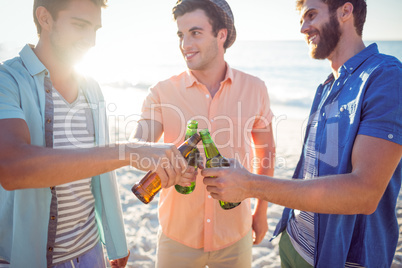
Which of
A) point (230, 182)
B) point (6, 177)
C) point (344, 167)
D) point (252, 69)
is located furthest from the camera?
point (252, 69)

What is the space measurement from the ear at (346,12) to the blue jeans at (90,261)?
9.54 ft

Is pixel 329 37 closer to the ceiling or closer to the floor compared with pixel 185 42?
closer to the floor

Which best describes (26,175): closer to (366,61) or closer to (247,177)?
(247,177)

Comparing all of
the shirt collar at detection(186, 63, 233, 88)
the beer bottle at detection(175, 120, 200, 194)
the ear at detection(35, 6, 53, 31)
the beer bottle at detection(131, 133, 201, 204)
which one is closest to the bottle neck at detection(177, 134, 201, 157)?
the beer bottle at detection(131, 133, 201, 204)

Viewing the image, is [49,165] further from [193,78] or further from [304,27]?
[304,27]

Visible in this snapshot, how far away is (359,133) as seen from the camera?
1.76 m

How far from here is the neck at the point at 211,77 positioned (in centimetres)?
295


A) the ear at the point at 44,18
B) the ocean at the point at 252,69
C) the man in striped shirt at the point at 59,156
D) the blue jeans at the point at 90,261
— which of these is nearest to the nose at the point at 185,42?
the man in striped shirt at the point at 59,156

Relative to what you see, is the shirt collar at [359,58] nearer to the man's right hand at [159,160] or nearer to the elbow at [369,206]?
the elbow at [369,206]

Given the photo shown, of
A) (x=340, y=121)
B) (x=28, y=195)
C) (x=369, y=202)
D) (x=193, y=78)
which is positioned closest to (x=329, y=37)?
(x=340, y=121)

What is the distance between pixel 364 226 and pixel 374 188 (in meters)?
0.47

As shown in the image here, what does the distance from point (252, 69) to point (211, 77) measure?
28571 millimetres

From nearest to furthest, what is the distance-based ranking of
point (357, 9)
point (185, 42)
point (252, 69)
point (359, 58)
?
point (359, 58) < point (357, 9) < point (185, 42) < point (252, 69)

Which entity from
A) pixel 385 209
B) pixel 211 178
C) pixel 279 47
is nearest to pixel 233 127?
pixel 211 178
